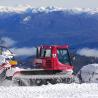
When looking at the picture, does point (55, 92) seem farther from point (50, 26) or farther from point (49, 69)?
point (50, 26)

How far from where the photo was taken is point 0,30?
9081 cm

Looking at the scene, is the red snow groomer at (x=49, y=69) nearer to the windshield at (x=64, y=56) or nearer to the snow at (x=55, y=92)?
the windshield at (x=64, y=56)

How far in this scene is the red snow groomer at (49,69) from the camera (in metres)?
25.2

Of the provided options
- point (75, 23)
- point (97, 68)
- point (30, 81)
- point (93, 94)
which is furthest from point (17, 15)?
point (93, 94)

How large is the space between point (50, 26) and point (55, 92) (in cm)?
9222

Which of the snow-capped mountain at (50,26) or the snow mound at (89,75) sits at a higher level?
the snow-capped mountain at (50,26)

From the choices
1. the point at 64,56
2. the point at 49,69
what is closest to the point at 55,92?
the point at 49,69

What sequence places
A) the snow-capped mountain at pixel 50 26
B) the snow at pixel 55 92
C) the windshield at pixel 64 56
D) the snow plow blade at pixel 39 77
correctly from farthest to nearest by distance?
the snow-capped mountain at pixel 50 26 < the windshield at pixel 64 56 < the snow plow blade at pixel 39 77 < the snow at pixel 55 92

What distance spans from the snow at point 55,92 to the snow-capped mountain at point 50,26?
59.6m

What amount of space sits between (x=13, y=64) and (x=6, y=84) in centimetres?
156

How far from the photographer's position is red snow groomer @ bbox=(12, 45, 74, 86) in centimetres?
2519

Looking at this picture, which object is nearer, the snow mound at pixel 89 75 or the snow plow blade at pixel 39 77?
the snow plow blade at pixel 39 77

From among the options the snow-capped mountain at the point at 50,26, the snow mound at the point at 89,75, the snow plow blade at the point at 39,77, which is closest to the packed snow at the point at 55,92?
the snow plow blade at the point at 39,77

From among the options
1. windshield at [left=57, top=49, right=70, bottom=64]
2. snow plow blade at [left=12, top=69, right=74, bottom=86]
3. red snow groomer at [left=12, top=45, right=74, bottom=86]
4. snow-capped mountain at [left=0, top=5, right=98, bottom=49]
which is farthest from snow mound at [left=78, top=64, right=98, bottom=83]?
snow-capped mountain at [left=0, top=5, right=98, bottom=49]
